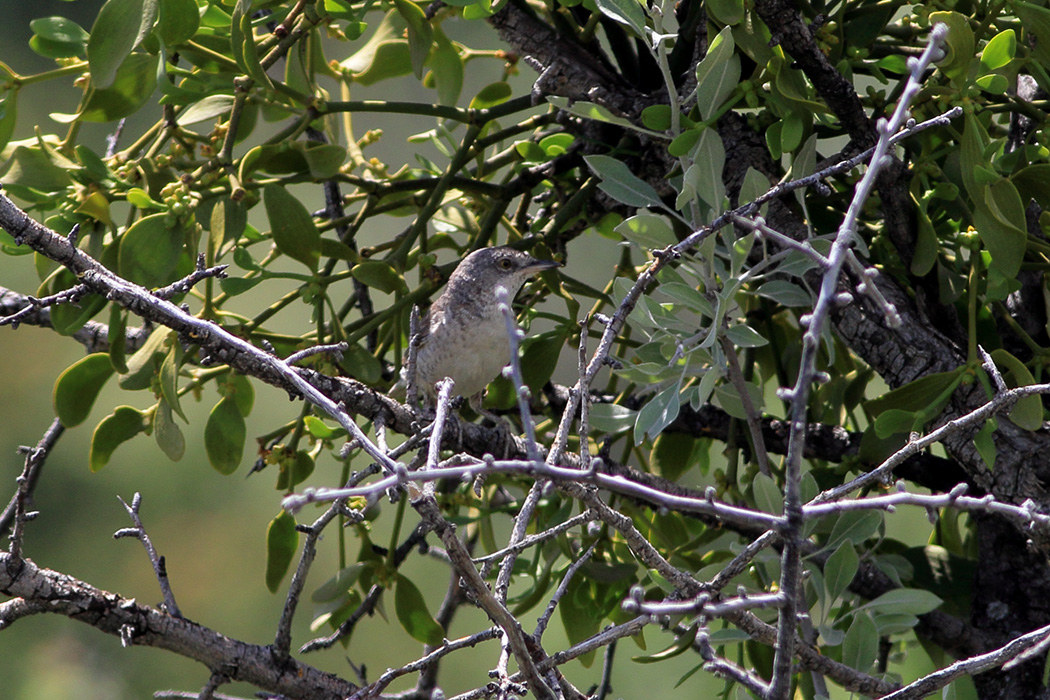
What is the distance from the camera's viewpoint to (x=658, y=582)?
1416 mm

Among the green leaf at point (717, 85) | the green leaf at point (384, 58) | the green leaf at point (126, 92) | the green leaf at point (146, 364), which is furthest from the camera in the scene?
the green leaf at point (384, 58)

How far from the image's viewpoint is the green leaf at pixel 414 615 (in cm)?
156

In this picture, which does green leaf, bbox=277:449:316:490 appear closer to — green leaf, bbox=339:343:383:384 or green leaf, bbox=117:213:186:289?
green leaf, bbox=339:343:383:384

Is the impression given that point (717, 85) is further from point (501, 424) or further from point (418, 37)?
point (501, 424)

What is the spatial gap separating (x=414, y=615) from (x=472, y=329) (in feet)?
2.63

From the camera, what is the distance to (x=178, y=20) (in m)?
1.22

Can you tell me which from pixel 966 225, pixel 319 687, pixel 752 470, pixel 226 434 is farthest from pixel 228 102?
pixel 966 225

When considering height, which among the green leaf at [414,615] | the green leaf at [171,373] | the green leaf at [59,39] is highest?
the green leaf at [59,39]

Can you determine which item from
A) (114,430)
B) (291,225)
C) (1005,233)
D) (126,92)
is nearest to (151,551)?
(114,430)

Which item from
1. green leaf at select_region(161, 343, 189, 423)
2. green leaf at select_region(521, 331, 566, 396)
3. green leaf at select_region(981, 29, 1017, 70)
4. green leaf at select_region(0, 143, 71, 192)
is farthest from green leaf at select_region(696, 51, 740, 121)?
green leaf at select_region(0, 143, 71, 192)

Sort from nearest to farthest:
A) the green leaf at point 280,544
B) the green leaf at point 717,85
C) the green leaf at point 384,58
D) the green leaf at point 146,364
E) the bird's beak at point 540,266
Result: the green leaf at point 717,85 < the green leaf at point 146,364 < the green leaf at point 280,544 < the bird's beak at point 540,266 < the green leaf at point 384,58

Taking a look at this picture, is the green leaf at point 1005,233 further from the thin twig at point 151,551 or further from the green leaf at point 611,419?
the thin twig at point 151,551

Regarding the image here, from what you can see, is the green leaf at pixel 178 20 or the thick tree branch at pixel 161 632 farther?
the thick tree branch at pixel 161 632

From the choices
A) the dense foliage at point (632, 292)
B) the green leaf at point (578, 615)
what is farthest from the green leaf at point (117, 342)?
the green leaf at point (578, 615)
